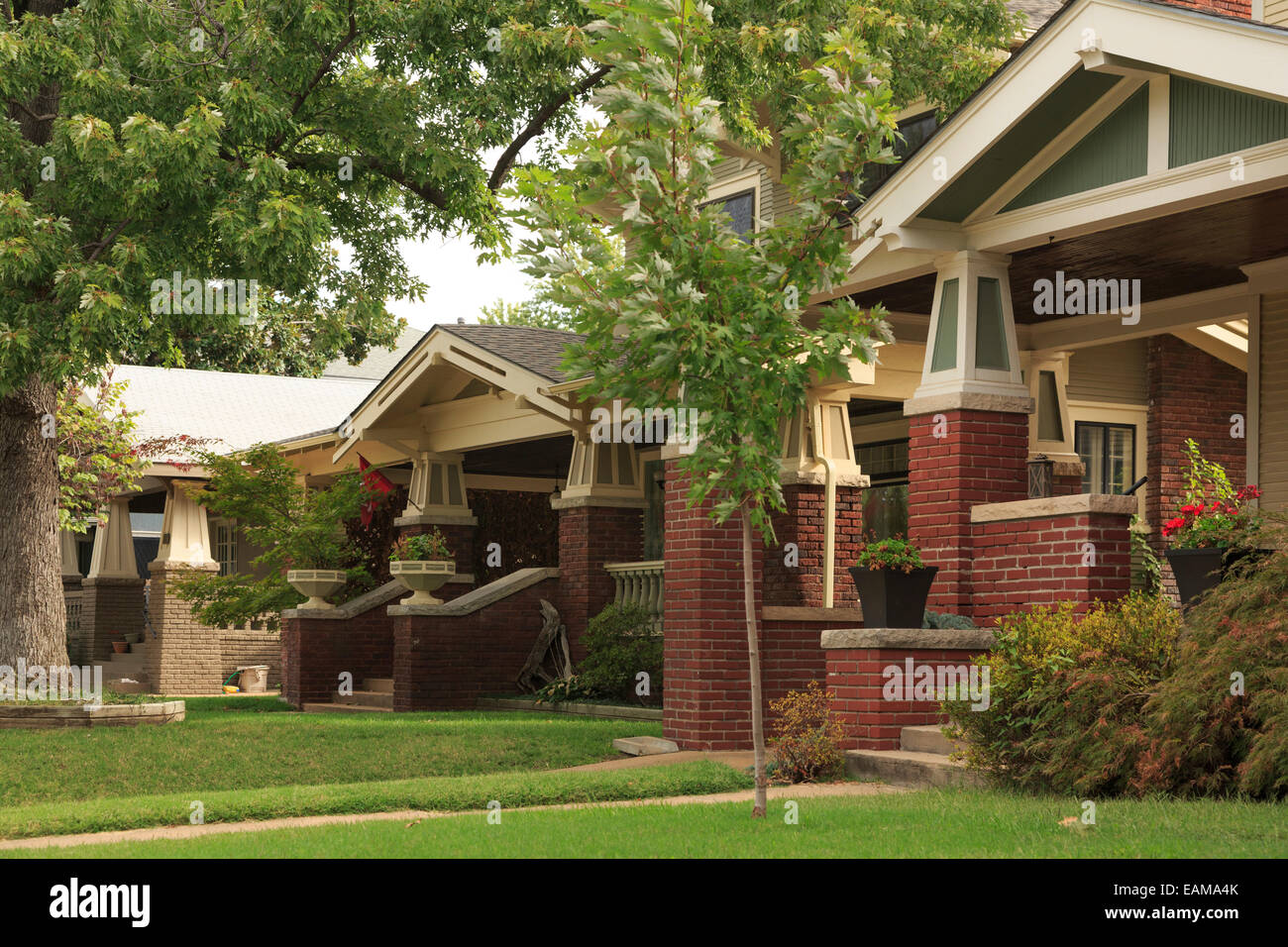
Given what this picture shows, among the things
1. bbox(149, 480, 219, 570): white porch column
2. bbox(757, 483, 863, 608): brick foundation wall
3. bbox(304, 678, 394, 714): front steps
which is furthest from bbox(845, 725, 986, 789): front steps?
bbox(149, 480, 219, 570): white porch column

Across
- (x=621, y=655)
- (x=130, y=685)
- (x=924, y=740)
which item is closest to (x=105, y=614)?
(x=130, y=685)

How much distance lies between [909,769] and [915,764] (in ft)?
0.35

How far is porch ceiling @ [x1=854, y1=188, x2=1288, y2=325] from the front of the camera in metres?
11.4

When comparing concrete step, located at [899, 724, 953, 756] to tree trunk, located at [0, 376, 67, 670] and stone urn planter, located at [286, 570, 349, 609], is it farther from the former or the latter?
stone urn planter, located at [286, 570, 349, 609]

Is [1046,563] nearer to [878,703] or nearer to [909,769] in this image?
[878,703]

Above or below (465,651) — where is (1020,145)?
above

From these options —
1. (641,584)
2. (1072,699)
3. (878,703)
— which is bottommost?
(878,703)

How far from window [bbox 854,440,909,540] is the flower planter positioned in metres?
Answer: 5.60

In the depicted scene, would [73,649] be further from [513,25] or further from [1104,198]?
[1104,198]

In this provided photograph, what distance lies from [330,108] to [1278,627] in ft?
38.6

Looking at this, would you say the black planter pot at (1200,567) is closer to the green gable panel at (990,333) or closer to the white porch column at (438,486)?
the green gable panel at (990,333)

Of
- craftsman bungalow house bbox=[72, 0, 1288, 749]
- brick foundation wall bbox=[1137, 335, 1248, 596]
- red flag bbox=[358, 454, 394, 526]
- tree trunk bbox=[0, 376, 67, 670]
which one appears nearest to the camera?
craftsman bungalow house bbox=[72, 0, 1288, 749]

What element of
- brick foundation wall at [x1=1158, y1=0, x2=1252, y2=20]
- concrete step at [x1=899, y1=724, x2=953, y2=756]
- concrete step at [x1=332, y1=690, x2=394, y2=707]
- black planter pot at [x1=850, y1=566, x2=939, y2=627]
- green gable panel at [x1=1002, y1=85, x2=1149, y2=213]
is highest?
brick foundation wall at [x1=1158, y1=0, x2=1252, y2=20]

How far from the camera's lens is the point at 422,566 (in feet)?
65.2
